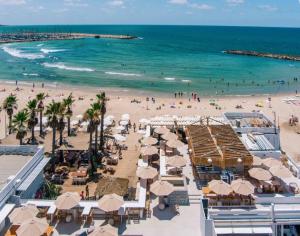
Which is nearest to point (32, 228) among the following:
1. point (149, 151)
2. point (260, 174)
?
point (149, 151)

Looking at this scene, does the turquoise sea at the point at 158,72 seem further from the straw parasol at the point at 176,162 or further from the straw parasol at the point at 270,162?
the straw parasol at the point at 176,162

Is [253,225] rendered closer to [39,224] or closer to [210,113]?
[39,224]

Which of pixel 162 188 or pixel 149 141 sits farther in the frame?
pixel 149 141

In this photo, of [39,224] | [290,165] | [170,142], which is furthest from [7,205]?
[290,165]

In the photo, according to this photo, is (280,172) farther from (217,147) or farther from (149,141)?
(149,141)

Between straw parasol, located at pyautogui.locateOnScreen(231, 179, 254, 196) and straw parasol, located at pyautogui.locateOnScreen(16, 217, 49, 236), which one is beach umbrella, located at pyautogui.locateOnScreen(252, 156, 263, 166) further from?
straw parasol, located at pyautogui.locateOnScreen(16, 217, 49, 236)

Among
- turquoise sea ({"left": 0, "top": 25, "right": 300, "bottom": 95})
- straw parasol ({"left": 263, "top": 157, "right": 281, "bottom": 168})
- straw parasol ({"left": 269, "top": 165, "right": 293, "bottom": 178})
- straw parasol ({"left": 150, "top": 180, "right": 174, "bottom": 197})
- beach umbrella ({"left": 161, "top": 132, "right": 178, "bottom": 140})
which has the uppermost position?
turquoise sea ({"left": 0, "top": 25, "right": 300, "bottom": 95})

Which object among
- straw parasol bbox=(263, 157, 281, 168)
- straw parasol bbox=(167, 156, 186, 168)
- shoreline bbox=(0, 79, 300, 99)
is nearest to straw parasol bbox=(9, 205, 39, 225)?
straw parasol bbox=(167, 156, 186, 168)
